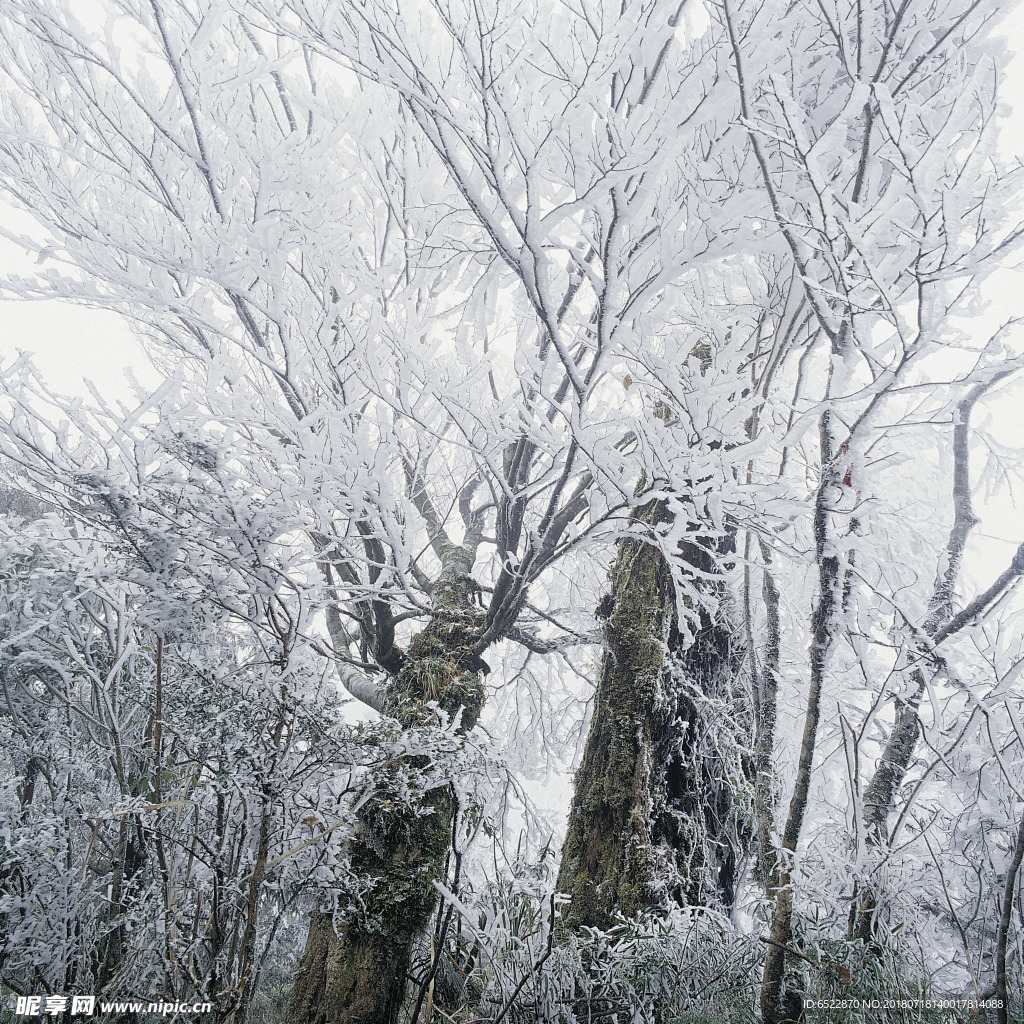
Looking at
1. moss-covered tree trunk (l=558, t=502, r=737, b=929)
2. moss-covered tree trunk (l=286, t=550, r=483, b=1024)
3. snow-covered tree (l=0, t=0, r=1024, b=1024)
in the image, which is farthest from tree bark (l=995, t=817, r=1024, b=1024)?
moss-covered tree trunk (l=286, t=550, r=483, b=1024)

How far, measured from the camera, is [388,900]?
2.35m

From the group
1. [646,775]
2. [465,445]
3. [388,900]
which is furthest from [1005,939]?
[465,445]

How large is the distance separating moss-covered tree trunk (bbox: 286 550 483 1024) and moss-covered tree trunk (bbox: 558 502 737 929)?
0.70 meters

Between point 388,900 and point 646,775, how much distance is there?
1372 millimetres

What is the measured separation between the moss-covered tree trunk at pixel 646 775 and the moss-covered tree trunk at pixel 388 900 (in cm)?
70

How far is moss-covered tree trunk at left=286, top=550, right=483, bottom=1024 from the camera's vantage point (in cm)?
216

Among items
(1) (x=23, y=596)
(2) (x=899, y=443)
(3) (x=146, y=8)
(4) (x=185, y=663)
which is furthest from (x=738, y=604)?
(3) (x=146, y=8)

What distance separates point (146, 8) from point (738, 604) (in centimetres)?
408

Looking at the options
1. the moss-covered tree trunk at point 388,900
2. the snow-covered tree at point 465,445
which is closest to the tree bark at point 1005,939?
the snow-covered tree at point 465,445

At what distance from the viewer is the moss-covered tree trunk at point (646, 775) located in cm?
238

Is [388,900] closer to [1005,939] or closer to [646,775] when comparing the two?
[646,775]

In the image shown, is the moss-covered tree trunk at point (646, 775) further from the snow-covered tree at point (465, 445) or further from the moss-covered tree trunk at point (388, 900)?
the moss-covered tree trunk at point (388, 900)

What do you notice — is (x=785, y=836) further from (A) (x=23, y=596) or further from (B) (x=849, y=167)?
(A) (x=23, y=596)

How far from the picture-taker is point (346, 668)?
395cm
